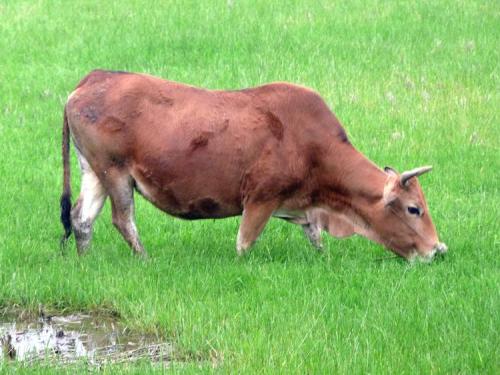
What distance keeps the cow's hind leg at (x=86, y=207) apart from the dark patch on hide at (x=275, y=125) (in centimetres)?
152

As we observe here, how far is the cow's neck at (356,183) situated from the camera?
9625mm

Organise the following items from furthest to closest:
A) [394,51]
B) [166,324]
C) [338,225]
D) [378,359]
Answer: [394,51]
[338,225]
[166,324]
[378,359]

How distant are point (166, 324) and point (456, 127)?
6252 millimetres

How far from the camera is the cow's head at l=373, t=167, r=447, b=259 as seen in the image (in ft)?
30.8

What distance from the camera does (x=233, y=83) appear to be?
14734 mm

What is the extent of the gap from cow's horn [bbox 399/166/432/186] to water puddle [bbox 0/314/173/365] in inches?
102

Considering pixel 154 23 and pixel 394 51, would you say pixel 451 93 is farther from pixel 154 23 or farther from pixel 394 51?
pixel 154 23

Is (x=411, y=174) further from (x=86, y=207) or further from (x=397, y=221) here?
(x=86, y=207)

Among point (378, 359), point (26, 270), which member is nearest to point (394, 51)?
point (26, 270)

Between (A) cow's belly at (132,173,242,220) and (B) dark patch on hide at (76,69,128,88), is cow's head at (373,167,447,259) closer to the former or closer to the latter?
(A) cow's belly at (132,173,242,220)

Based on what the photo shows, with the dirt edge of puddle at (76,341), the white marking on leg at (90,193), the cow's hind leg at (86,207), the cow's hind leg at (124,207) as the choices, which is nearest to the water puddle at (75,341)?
the dirt edge of puddle at (76,341)

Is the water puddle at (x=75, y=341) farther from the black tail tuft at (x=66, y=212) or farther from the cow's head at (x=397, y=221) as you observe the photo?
the cow's head at (x=397, y=221)

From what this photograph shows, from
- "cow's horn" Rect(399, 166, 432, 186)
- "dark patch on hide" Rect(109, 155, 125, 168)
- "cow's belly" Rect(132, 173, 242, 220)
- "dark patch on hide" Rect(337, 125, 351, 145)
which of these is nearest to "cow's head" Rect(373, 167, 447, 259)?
"cow's horn" Rect(399, 166, 432, 186)

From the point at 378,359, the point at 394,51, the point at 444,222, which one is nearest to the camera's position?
the point at 378,359
